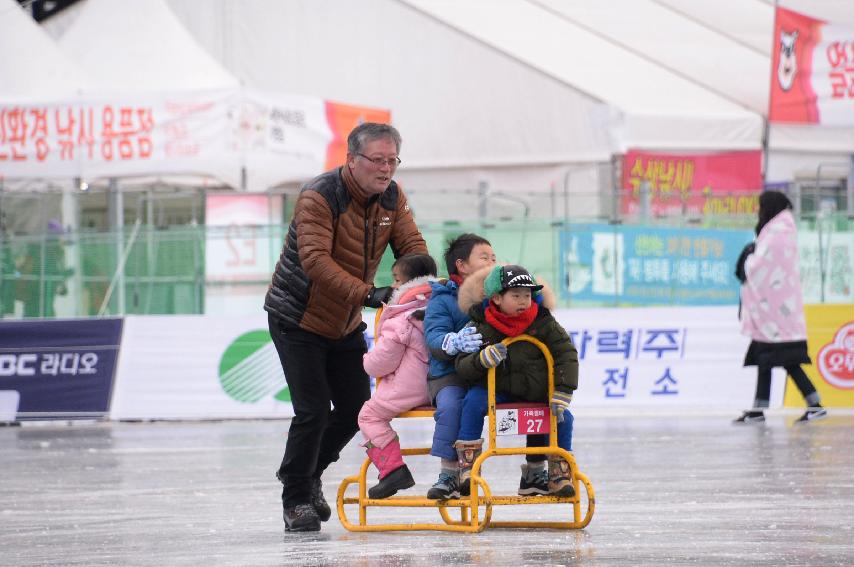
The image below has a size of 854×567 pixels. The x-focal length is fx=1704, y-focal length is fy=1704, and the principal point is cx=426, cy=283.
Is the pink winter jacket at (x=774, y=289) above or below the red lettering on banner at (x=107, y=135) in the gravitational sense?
below

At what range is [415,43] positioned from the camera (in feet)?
80.5

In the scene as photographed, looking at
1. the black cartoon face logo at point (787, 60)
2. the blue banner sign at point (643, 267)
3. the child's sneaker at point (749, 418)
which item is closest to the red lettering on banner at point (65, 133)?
the blue banner sign at point (643, 267)

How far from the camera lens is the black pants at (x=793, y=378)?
49.7 ft

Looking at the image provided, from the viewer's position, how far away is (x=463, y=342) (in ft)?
24.0

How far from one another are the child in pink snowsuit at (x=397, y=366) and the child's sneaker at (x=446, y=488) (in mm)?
115

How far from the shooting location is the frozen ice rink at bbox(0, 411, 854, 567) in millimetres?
6789

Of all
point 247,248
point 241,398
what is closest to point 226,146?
point 247,248

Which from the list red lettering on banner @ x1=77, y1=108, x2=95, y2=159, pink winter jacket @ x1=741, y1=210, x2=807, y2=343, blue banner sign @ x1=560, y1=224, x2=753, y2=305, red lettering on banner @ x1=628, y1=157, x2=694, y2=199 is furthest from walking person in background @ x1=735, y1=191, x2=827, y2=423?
red lettering on banner @ x1=77, y1=108, x2=95, y2=159

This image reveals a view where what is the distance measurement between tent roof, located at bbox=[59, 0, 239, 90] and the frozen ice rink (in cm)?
472

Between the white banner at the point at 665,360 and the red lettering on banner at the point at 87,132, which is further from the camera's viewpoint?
the red lettering on banner at the point at 87,132

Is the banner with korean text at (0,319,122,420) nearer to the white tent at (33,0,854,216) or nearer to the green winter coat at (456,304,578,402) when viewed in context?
the white tent at (33,0,854,216)

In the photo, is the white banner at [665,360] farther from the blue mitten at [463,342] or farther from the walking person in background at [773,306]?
the blue mitten at [463,342]

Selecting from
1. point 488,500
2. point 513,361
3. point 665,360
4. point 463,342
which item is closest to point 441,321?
point 463,342

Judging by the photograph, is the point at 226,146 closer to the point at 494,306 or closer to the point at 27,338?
the point at 27,338
